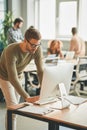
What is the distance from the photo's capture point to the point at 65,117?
91.2 inches

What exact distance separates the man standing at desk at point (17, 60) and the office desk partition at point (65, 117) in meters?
0.33

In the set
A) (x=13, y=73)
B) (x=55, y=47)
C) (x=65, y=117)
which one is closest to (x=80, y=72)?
(x=55, y=47)

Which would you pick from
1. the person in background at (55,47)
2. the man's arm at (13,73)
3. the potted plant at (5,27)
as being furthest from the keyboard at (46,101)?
the potted plant at (5,27)

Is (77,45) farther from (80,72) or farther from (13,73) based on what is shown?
(13,73)

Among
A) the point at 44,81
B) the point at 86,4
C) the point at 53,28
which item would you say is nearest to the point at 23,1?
the point at 53,28

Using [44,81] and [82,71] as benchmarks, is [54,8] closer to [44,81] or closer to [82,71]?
[82,71]

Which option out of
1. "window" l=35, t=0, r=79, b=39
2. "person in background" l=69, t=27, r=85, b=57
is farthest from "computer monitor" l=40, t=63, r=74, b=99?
"window" l=35, t=0, r=79, b=39

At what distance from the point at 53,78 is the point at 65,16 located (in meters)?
5.86

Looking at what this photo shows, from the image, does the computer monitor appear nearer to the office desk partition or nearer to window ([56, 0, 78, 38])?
the office desk partition

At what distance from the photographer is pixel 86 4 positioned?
769 cm

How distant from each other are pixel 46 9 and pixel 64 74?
6092 millimetres

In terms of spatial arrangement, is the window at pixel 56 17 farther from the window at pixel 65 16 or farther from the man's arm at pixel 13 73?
the man's arm at pixel 13 73

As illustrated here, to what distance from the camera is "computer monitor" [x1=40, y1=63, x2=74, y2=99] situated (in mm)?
2451

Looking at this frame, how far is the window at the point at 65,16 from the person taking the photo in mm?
7922
